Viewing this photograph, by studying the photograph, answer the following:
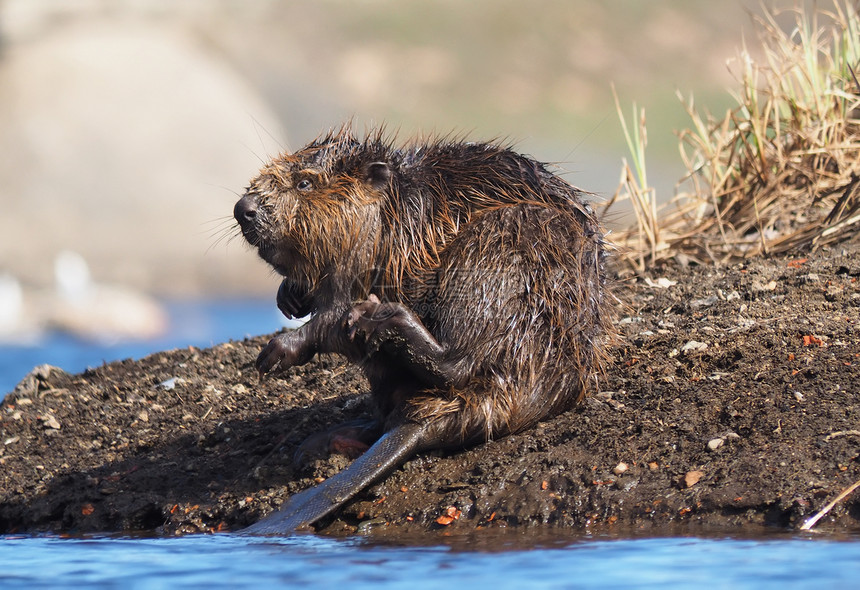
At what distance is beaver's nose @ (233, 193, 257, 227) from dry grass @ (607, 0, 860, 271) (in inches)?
102

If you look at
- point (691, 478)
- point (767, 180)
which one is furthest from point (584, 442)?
point (767, 180)

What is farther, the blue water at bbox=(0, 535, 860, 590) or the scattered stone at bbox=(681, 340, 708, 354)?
the scattered stone at bbox=(681, 340, 708, 354)

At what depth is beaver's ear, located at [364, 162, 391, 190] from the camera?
13.1 feet

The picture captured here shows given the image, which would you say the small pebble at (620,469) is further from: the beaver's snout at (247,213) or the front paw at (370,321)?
the beaver's snout at (247,213)

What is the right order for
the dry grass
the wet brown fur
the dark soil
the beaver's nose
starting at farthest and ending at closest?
1. the dry grass
2. the beaver's nose
3. the wet brown fur
4. the dark soil

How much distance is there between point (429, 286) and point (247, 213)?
0.72 meters

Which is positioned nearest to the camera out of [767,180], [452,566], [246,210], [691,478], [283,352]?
[452,566]

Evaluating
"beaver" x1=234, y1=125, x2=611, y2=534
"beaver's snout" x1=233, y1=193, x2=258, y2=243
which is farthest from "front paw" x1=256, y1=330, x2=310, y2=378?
"beaver's snout" x1=233, y1=193, x2=258, y2=243

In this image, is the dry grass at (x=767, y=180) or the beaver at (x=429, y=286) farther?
the dry grass at (x=767, y=180)

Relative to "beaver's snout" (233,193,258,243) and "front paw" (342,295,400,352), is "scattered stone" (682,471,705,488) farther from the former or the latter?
"beaver's snout" (233,193,258,243)

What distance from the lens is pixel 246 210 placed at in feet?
12.8

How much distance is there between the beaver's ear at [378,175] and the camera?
3.99 m

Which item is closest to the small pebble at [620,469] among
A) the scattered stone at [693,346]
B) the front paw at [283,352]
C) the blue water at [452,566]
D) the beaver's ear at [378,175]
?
the blue water at [452,566]

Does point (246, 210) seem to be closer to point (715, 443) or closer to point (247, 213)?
point (247, 213)
